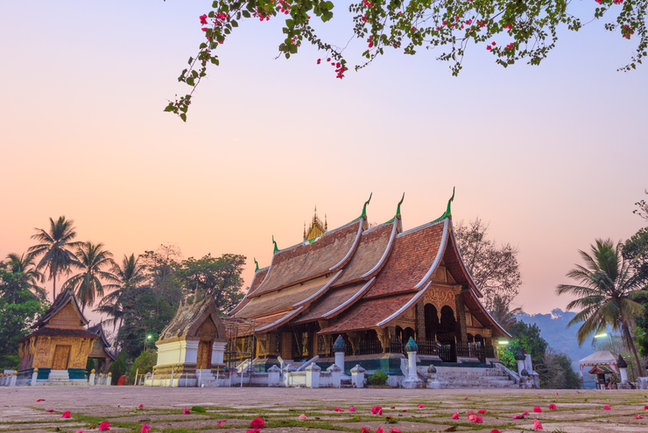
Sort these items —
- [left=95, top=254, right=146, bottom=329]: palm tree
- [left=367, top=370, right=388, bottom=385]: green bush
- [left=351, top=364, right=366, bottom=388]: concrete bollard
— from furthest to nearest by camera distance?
[left=95, top=254, right=146, bottom=329]: palm tree < [left=367, top=370, right=388, bottom=385]: green bush < [left=351, top=364, right=366, bottom=388]: concrete bollard

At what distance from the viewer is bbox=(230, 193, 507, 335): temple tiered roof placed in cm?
1962

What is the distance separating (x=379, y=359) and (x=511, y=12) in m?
14.8

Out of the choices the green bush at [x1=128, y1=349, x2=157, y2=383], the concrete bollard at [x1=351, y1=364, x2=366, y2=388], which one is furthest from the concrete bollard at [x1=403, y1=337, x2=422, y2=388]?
the green bush at [x1=128, y1=349, x2=157, y2=383]

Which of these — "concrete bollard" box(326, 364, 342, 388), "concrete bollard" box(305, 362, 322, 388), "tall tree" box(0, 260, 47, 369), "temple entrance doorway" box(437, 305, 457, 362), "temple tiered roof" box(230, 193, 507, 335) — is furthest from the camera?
"tall tree" box(0, 260, 47, 369)

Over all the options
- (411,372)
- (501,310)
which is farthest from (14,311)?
(501,310)

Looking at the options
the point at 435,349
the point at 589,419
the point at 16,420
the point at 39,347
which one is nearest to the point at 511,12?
the point at 589,419

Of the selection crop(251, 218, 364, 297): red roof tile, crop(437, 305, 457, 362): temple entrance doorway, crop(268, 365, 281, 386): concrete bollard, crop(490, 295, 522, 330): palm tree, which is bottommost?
crop(268, 365, 281, 386): concrete bollard

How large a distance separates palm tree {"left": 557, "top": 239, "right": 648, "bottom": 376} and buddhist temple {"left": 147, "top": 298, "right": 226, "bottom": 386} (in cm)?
2169

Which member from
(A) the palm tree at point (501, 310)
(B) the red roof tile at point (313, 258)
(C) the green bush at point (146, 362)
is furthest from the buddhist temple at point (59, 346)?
(A) the palm tree at point (501, 310)

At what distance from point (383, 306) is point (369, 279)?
2141 millimetres

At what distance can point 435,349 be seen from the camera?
19.5 metres

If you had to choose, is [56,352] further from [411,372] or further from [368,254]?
[411,372]

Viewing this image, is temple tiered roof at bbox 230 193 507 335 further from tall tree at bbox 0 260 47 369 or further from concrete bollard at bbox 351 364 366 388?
tall tree at bbox 0 260 47 369

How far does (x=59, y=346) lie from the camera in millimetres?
24844
